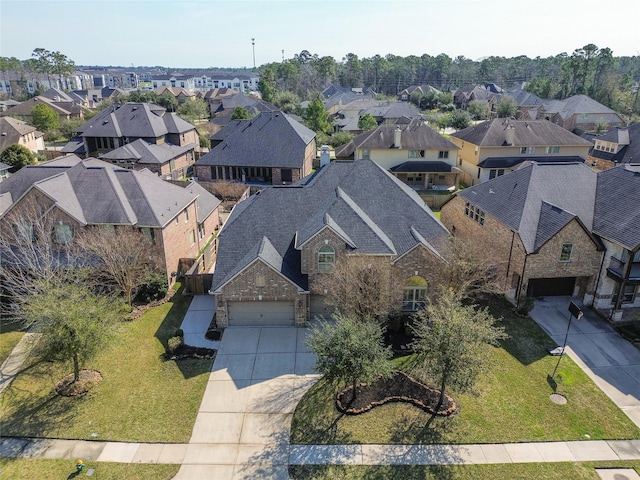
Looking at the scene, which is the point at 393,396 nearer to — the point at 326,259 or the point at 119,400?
the point at 326,259

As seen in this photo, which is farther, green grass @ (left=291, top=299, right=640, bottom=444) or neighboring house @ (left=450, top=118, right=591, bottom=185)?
neighboring house @ (left=450, top=118, right=591, bottom=185)

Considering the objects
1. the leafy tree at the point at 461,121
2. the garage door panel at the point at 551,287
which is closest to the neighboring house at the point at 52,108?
the leafy tree at the point at 461,121

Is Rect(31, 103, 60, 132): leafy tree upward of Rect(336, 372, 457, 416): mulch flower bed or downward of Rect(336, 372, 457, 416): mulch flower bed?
upward

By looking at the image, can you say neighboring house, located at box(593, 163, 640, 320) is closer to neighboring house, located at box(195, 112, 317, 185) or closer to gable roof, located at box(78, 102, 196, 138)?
neighboring house, located at box(195, 112, 317, 185)

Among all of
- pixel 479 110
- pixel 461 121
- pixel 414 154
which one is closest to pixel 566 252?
pixel 414 154

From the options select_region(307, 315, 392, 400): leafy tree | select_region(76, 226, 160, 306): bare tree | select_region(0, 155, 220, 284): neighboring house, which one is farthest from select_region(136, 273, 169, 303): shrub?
select_region(307, 315, 392, 400): leafy tree

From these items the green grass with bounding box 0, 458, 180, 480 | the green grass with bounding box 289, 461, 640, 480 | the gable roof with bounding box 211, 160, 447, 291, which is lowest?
A: the green grass with bounding box 0, 458, 180, 480

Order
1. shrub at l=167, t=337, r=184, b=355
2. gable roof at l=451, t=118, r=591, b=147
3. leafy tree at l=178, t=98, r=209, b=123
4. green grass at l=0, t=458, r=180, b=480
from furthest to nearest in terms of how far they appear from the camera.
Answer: leafy tree at l=178, t=98, r=209, b=123
gable roof at l=451, t=118, r=591, b=147
shrub at l=167, t=337, r=184, b=355
green grass at l=0, t=458, r=180, b=480
